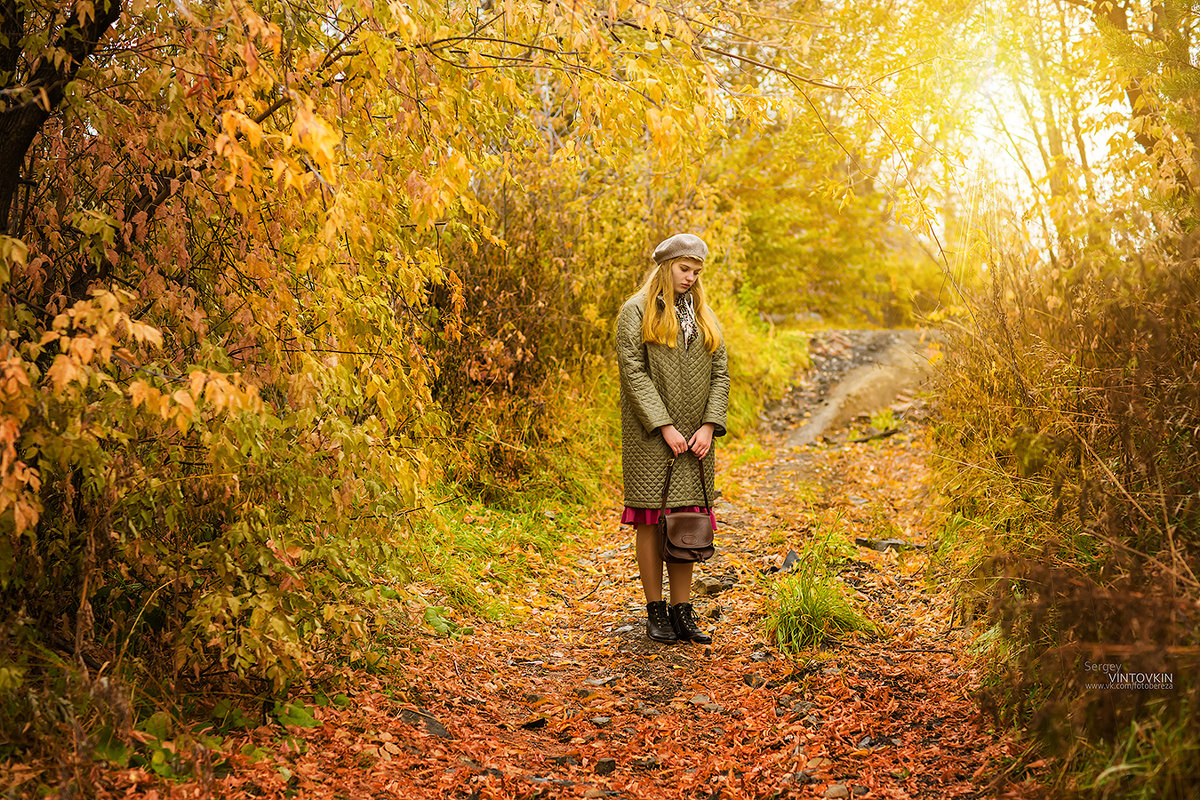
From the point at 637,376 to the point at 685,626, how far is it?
1.25 m

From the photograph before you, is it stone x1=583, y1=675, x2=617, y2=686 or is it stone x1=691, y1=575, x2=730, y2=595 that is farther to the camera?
stone x1=691, y1=575, x2=730, y2=595

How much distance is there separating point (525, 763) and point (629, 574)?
2.37m

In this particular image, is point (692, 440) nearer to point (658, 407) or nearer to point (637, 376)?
point (658, 407)

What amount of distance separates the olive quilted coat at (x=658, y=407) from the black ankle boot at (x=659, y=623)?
0.55m

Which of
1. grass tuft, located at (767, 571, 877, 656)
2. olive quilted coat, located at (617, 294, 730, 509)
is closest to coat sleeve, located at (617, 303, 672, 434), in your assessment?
olive quilted coat, located at (617, 294, 730, 509)

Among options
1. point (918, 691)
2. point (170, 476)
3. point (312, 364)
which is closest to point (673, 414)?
point (918, 691)

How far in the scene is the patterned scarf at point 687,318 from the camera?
163 inches

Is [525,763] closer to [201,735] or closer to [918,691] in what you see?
[201,735]

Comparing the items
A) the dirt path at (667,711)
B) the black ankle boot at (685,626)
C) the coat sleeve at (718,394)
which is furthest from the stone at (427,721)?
the coat sleeve at (718,394)

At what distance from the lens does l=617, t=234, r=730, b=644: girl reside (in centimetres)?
402

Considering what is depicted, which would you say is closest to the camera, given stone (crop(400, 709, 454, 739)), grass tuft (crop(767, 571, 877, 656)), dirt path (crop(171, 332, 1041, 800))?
dirt path (crop(171, 332, 1041, 800))

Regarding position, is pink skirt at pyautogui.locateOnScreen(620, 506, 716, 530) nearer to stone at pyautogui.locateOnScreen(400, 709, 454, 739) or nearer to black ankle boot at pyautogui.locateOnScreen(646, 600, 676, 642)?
black ankle boot at pyautogui.locateOnScreen(646, 600, 676, 642)

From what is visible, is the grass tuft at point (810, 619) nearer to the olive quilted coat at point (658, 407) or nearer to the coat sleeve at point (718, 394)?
Answer: the olive quilted coat at point (658, 407)

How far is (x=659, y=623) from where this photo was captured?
422cm
